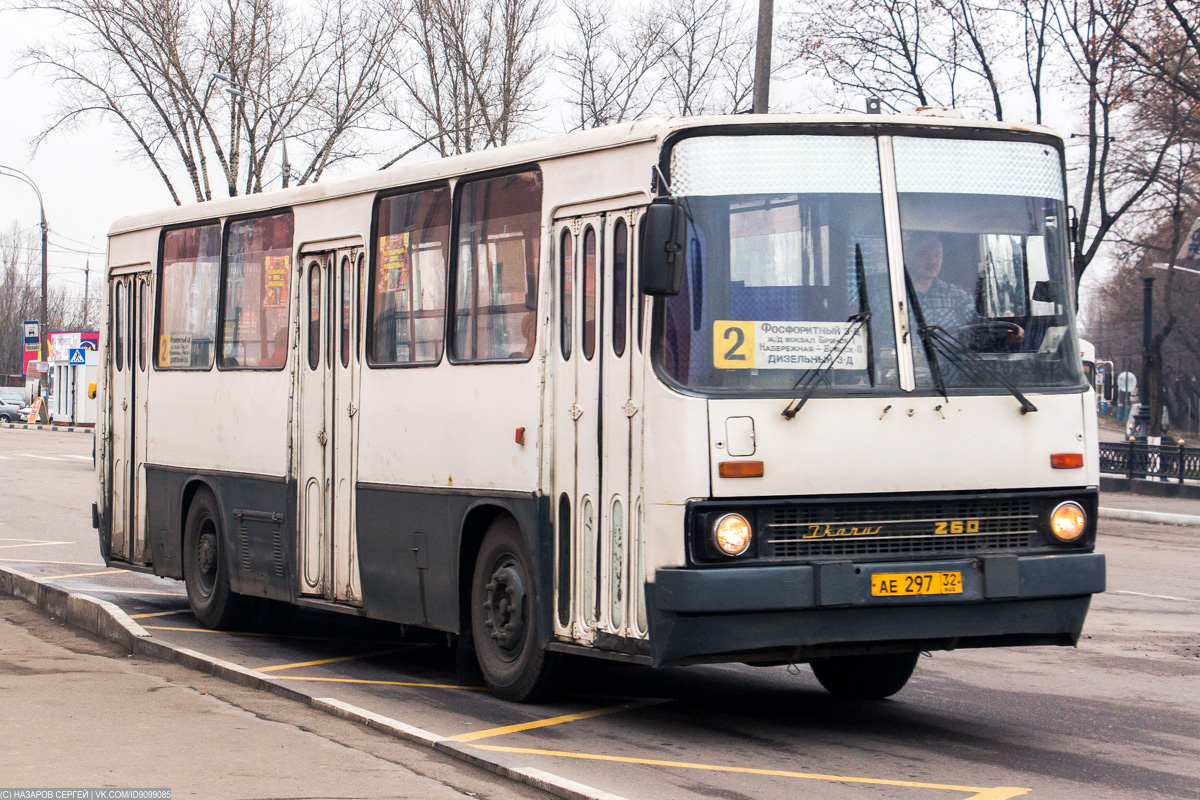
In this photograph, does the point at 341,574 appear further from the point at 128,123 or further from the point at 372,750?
the point at 128,123

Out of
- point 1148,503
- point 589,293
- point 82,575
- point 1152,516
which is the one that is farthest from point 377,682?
point 1148,503

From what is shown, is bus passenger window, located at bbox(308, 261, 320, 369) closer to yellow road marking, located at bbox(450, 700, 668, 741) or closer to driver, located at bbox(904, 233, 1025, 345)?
yellow road marking, located at bbox(450, 700, 668, 741)

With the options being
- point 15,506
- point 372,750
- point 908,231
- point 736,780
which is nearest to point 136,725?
point 372,750

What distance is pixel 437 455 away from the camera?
9586mm

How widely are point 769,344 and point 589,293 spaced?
1171mm

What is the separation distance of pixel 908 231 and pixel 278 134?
1482 inches

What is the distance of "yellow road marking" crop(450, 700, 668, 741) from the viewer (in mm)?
7922

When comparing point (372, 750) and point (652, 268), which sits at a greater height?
point (652, 268)

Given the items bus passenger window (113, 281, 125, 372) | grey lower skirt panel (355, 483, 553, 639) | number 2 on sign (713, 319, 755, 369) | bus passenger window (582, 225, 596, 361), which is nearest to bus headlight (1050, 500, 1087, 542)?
number 2 on sign (713, 319, 755, 369)

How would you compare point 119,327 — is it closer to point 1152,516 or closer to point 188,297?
point 188,297

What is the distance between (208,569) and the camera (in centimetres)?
1260

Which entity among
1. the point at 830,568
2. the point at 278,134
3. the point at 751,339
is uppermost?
the point at 278,134

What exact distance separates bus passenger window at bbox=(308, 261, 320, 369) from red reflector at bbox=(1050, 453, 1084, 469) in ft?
17.2

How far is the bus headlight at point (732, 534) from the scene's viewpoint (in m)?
7.41
